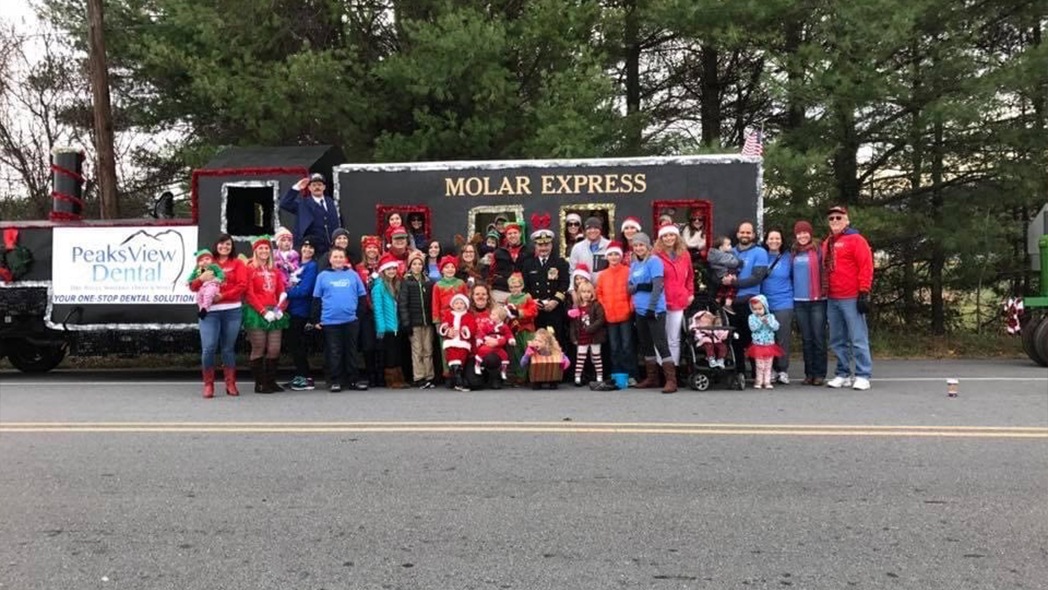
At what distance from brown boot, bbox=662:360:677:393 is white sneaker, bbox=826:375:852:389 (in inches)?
70.7

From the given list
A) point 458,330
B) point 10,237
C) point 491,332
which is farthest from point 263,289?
point 10,237

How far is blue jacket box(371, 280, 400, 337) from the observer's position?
9.68 metres

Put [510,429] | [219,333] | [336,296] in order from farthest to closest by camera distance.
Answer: [336,296]
[219,333]
[510,429]

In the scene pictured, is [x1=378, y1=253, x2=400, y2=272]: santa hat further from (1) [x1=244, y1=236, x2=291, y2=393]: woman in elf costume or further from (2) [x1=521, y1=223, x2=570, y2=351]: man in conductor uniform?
(2) [x1=521, y1=223, x2=570, y2=351]: man in conductor uniform

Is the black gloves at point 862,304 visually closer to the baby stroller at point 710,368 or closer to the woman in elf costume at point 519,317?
the baby stroller at point 710,368

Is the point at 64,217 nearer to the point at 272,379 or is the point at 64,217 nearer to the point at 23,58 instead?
the point at 272,379

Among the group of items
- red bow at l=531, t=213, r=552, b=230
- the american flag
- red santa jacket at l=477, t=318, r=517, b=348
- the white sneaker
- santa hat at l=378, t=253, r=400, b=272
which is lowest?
the white sneaker

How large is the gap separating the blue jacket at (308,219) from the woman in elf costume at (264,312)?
78cm

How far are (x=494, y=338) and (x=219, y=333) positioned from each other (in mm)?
3069

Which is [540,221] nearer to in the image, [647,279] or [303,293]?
[647,279]

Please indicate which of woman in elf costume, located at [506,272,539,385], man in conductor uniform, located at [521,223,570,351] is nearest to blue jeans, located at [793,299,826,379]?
man in conductor uniform, located at [521,223,570,351]

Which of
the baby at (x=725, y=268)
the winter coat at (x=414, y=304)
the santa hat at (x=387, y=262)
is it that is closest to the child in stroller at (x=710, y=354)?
the baby at (x=725, y=268)

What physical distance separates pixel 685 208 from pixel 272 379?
536 cm

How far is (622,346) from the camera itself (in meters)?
9.48
